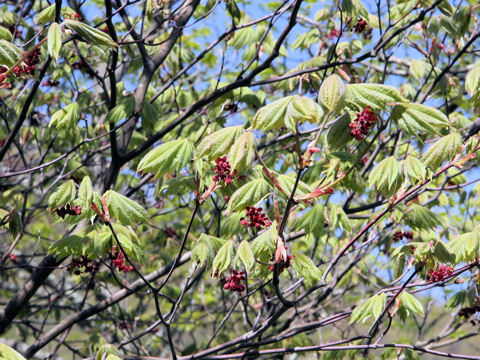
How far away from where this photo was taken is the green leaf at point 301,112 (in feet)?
6.48

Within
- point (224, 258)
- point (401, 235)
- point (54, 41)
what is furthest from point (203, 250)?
point (401, 235)

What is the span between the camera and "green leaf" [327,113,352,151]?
244cm

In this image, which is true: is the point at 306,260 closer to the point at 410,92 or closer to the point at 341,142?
the point at 341,142

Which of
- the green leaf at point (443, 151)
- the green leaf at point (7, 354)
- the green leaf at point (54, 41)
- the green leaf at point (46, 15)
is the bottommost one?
the green leaf at point (7, 354)

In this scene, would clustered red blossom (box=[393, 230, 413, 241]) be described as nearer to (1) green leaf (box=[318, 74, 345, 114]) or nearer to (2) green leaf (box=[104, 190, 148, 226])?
(2) green leaf (box=[104, 190, 148, 226])

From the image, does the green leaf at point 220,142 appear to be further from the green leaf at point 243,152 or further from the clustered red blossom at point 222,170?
the clustered red blossom at point 222,170

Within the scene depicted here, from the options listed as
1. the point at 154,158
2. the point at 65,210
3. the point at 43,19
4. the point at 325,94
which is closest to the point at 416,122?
the point at 325,94

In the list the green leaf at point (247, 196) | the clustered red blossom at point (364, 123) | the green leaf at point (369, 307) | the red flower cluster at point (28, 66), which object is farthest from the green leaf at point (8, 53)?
the green leaf at point (369, 307)

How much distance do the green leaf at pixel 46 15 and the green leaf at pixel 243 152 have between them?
86.0 inches

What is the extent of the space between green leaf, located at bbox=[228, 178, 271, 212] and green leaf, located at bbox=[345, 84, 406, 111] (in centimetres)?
75

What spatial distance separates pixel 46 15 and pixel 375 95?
2.46 metres

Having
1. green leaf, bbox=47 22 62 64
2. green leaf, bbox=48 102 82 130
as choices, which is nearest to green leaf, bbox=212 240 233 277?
green leaf, bbox=47 22 62 64

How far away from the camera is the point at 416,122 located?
232 cm

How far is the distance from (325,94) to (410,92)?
3726mm
